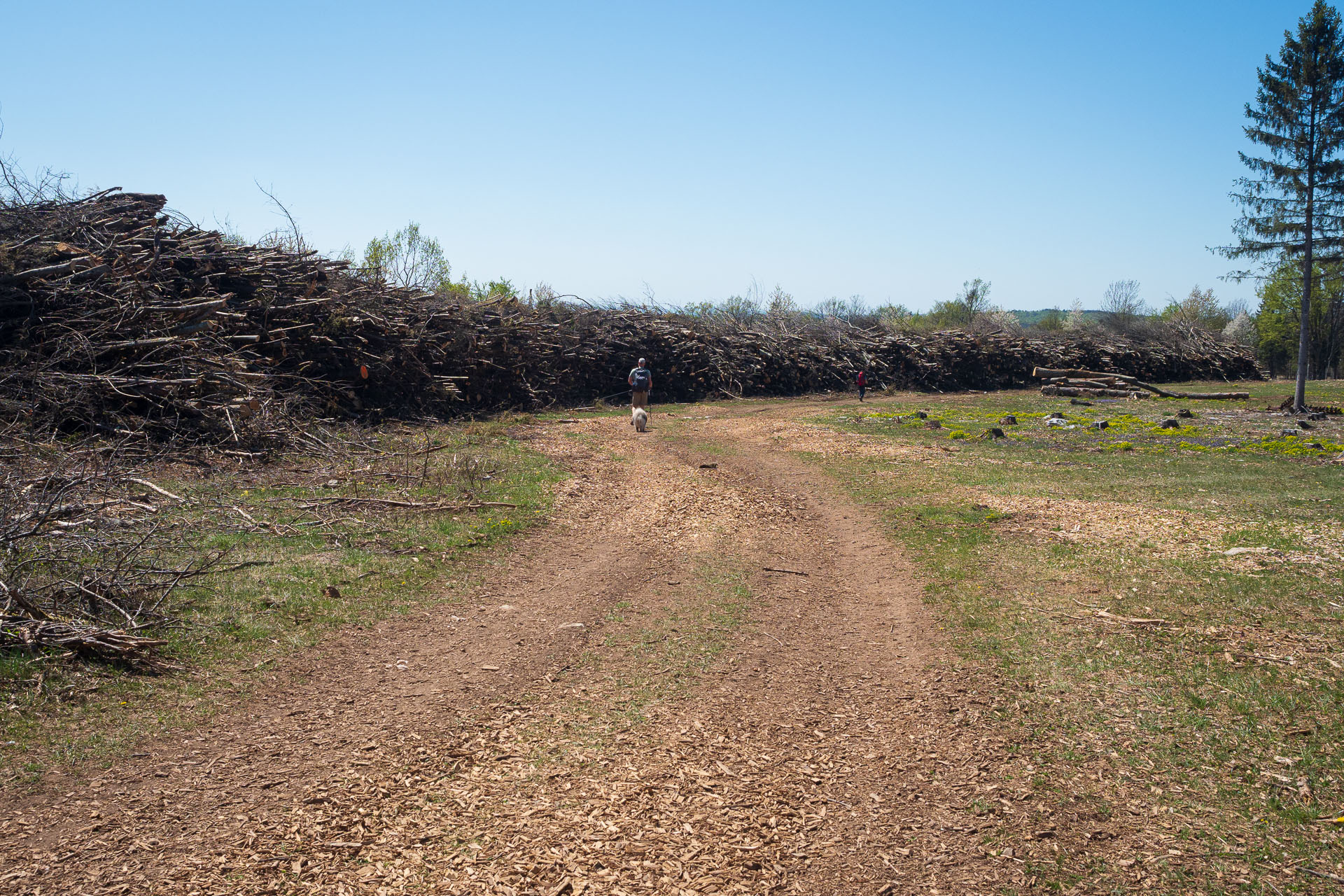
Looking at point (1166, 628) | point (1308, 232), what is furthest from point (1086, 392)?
point (1166, 628)

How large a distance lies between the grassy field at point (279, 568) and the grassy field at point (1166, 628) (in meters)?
4.76

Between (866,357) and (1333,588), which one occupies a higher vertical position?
(866,357)

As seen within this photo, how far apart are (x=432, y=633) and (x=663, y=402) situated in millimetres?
22757

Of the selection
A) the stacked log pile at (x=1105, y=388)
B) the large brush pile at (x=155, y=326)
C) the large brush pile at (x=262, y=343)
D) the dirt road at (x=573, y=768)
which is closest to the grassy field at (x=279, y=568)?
the dirt road at (x=573, y=768)

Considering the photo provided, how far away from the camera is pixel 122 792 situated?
391 centimetres

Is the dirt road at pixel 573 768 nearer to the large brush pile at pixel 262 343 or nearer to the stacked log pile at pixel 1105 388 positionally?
the large brush pile at pixel 262 343

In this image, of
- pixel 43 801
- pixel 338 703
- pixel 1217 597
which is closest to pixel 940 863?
pixel 338 703

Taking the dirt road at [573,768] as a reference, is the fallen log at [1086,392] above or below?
above

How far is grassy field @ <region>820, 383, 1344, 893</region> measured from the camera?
4012mm

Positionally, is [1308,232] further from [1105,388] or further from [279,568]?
[279,568]

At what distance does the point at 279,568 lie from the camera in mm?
7336

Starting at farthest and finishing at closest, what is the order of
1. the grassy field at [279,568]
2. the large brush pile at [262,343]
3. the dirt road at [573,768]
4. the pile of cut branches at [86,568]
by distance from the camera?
1. the large brush pile at [262,343]
2. the pile of cut branches at [86,568]
3. the grassy field at [279,568]
4. the dirt road at [573,768]

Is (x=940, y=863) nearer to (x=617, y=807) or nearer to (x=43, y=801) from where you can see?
(x=617, y=807)

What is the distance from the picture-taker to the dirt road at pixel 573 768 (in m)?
3.48
